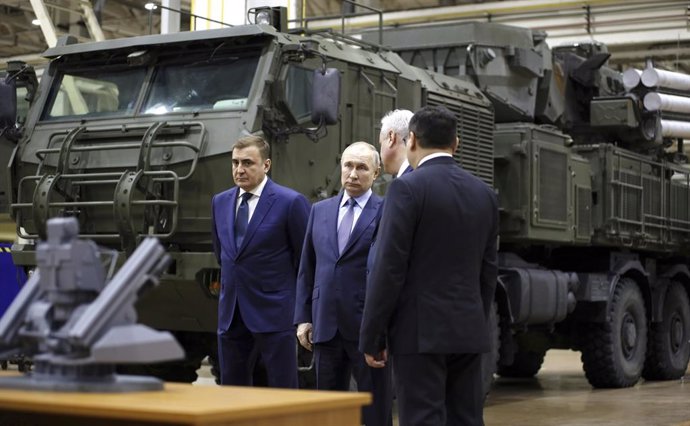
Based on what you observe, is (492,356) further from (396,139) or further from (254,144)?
(396,139)

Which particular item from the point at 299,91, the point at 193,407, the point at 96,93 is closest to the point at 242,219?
the point at 299,91

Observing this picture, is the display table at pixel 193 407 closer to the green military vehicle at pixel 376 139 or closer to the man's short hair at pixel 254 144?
the man's short hair at pixel 254 144

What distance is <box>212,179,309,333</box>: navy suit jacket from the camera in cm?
637

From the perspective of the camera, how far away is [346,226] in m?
6.54

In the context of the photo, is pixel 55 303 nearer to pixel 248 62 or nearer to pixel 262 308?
pixel 262 308

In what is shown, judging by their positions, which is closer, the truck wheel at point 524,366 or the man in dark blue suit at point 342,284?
the man in dark blue suit at point 342,284

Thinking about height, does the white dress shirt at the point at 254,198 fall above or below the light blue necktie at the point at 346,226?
above

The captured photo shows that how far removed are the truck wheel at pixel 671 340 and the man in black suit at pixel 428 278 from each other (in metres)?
8.59

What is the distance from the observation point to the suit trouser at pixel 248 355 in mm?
6379

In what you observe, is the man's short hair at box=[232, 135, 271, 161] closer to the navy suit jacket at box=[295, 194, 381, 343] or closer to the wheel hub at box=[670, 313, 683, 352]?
the navy suit jacket at box=[295, 194, 381, 343]

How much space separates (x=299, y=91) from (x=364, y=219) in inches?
106

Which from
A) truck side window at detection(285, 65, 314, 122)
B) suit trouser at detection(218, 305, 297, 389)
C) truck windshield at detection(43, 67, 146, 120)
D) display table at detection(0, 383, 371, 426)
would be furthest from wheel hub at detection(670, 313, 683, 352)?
display table at detection(0, 383, 371, 426)

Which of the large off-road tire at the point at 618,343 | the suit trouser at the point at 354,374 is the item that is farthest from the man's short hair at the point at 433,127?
the large off-road tire at the point at 618,343

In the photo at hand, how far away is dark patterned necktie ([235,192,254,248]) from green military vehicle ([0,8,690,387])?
1925mm
